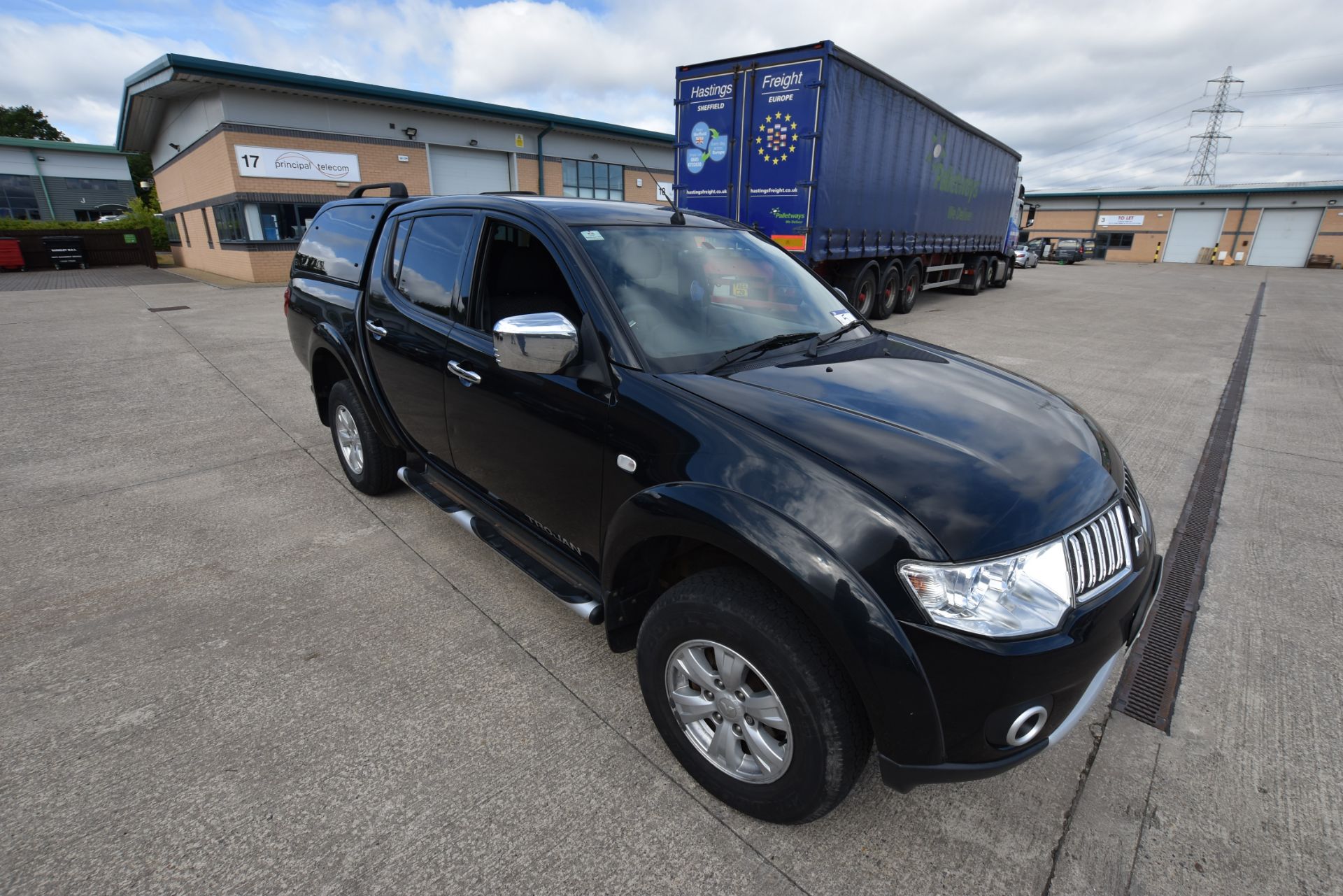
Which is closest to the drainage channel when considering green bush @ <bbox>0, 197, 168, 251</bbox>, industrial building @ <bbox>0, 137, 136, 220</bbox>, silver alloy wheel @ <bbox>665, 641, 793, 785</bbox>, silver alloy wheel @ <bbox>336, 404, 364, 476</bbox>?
silver alloy wheel @ <bbox>665, 641, 793, 785</bbox>

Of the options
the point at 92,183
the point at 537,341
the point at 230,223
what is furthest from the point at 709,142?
the point at 92,183

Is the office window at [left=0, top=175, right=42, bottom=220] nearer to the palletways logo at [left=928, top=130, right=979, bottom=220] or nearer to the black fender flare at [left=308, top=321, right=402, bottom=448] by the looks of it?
the palletways logo at [left=928, top=130, right=979, bottom=220]

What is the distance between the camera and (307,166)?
18.8m

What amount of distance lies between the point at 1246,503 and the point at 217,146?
23.2 metres

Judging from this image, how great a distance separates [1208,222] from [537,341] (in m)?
63.2

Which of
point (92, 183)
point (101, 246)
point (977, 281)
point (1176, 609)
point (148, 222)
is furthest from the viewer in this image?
point (92, 183)

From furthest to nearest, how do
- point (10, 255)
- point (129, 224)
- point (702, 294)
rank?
1. point (129, 224)
2. point (10, 255)
3. point (702, 294)

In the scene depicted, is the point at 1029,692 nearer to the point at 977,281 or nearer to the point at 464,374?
the point at 464,374

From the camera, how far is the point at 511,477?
272 centimetres

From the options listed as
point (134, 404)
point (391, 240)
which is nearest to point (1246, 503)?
point (391, 240)

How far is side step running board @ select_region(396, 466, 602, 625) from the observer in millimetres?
2373

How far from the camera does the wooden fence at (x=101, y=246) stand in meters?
24.6

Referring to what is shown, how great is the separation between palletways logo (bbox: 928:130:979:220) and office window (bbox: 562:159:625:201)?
13541 millimetres

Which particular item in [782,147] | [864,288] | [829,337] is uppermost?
[782,147]
